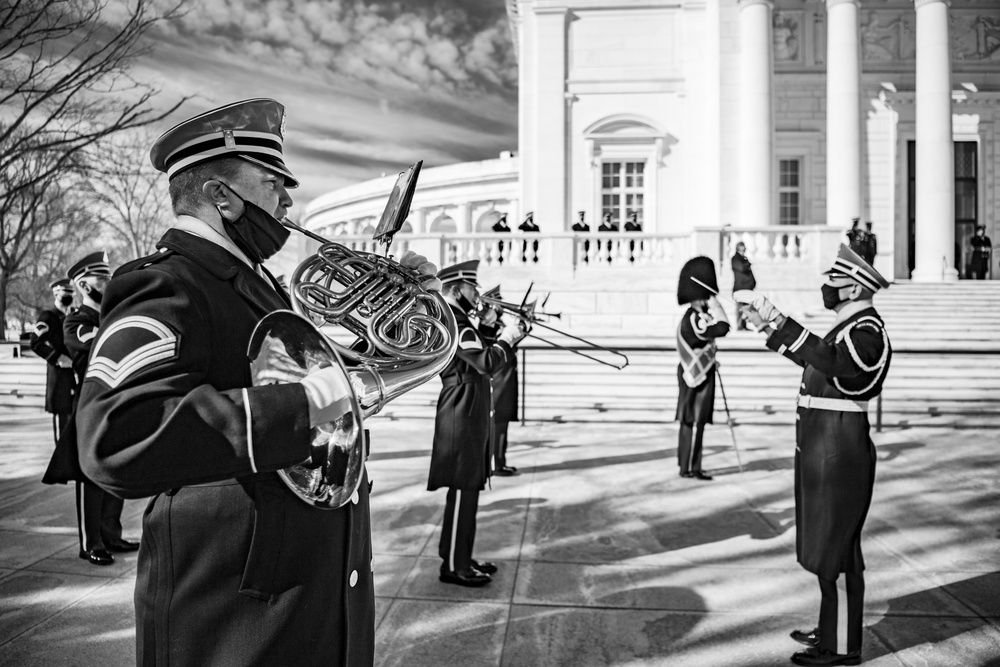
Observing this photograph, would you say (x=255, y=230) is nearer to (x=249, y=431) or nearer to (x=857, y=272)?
(x=249, y=431)

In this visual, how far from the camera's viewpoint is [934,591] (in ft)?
16.1

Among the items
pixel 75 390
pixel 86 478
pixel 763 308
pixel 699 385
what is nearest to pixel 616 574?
pixel 763 308

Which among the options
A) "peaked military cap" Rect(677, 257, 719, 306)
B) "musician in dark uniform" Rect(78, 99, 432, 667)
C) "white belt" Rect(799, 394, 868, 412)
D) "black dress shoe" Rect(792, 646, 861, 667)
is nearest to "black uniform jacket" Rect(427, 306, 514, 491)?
"white belt" Rect(799, 394, 868, 412)

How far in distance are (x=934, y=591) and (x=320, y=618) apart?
4.57 metres

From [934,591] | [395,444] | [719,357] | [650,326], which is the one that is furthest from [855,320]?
[650,326]

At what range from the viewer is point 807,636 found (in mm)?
4137

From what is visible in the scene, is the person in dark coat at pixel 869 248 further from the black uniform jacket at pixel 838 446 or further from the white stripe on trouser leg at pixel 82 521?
the white stripe on trouser leg at pixel 82 521

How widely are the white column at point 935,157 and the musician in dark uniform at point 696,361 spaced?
16500 mm

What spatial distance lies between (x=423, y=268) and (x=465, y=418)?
8.96 ft

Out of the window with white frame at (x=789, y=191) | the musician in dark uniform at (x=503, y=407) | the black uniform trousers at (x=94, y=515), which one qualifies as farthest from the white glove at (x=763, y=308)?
the window with white frame at (x=789, y=191)

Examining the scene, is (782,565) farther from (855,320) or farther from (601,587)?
(855,320)

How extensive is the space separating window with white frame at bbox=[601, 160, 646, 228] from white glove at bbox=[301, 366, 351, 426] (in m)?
25.0

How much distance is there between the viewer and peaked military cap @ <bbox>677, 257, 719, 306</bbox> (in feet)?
27.3

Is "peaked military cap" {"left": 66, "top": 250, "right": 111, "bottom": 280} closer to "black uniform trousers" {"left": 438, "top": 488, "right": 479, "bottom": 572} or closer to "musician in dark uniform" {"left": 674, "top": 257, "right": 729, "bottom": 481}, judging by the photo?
"black uniform trousers" {"left": 438, "top": 488, "right": 479, "bottom": 572}
